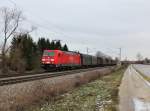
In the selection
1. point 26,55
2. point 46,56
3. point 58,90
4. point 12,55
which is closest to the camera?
point 58,90

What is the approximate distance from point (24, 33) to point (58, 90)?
50.1 meters

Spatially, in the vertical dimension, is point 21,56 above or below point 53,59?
above

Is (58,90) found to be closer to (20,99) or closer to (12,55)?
(20,99)

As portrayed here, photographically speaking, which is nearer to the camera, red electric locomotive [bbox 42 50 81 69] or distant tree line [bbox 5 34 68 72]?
red electric locomotive [bbox 42 50 81 69]

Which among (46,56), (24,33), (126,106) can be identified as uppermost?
(24,33)

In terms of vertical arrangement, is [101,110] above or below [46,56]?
below

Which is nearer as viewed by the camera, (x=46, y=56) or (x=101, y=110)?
(x=101, y=110)

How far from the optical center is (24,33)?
6819cm

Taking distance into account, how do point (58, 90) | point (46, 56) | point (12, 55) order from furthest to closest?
point (12, 55)
point (46, 56)
point (58, 90)

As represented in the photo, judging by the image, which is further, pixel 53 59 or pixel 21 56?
pixel 21 56

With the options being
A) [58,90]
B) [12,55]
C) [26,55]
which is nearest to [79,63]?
[26,55]

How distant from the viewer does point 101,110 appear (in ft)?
41.4

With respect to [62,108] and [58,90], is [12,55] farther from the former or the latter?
[62,108]

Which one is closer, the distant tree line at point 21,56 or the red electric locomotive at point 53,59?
the red electric locomotive at point 53,59
